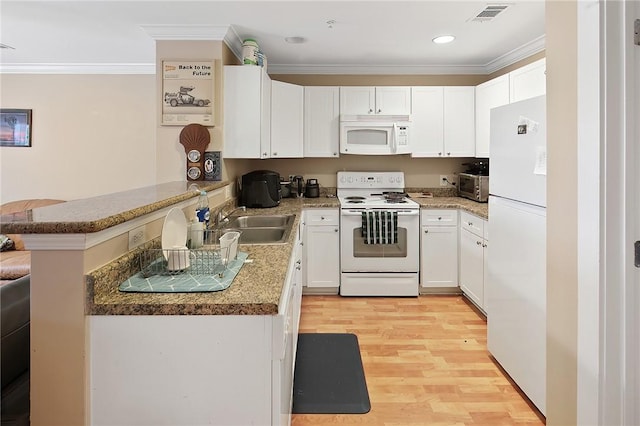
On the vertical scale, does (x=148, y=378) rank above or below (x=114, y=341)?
below

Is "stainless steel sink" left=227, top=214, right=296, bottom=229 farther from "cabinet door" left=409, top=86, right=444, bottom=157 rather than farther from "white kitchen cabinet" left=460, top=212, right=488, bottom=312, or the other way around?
"cabinet door" left=409, top=86, right=444, bottom=157

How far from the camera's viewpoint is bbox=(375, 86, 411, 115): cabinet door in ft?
12.9

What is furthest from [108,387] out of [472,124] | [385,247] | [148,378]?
[472,124]

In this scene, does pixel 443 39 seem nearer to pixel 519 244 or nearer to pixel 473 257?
pixel 473 257

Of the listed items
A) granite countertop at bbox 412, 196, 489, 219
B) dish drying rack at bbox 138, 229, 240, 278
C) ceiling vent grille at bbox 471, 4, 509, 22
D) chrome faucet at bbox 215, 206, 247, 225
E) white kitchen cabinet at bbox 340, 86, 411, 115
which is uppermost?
ceiling vent grille at bbox 471, 4, 509, 22

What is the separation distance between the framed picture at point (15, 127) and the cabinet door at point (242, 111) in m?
2.78

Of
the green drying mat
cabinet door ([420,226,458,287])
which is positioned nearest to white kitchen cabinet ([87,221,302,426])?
the green drying mat

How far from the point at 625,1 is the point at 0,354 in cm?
222

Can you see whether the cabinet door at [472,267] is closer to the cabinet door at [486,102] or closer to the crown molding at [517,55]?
the cabinet door at [486,102]

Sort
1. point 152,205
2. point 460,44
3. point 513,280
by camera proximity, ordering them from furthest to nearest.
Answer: point 460,44 < point 513,280 < point 152,205

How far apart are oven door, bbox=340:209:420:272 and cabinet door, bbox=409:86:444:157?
0.77 m

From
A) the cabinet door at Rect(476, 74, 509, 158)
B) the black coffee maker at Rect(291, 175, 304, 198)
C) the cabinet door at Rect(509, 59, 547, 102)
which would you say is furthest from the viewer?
the black coffee maker at Rect(291, 175, 304, 198)

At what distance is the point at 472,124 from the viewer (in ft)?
13.0

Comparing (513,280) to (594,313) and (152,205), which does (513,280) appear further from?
(152,205)
